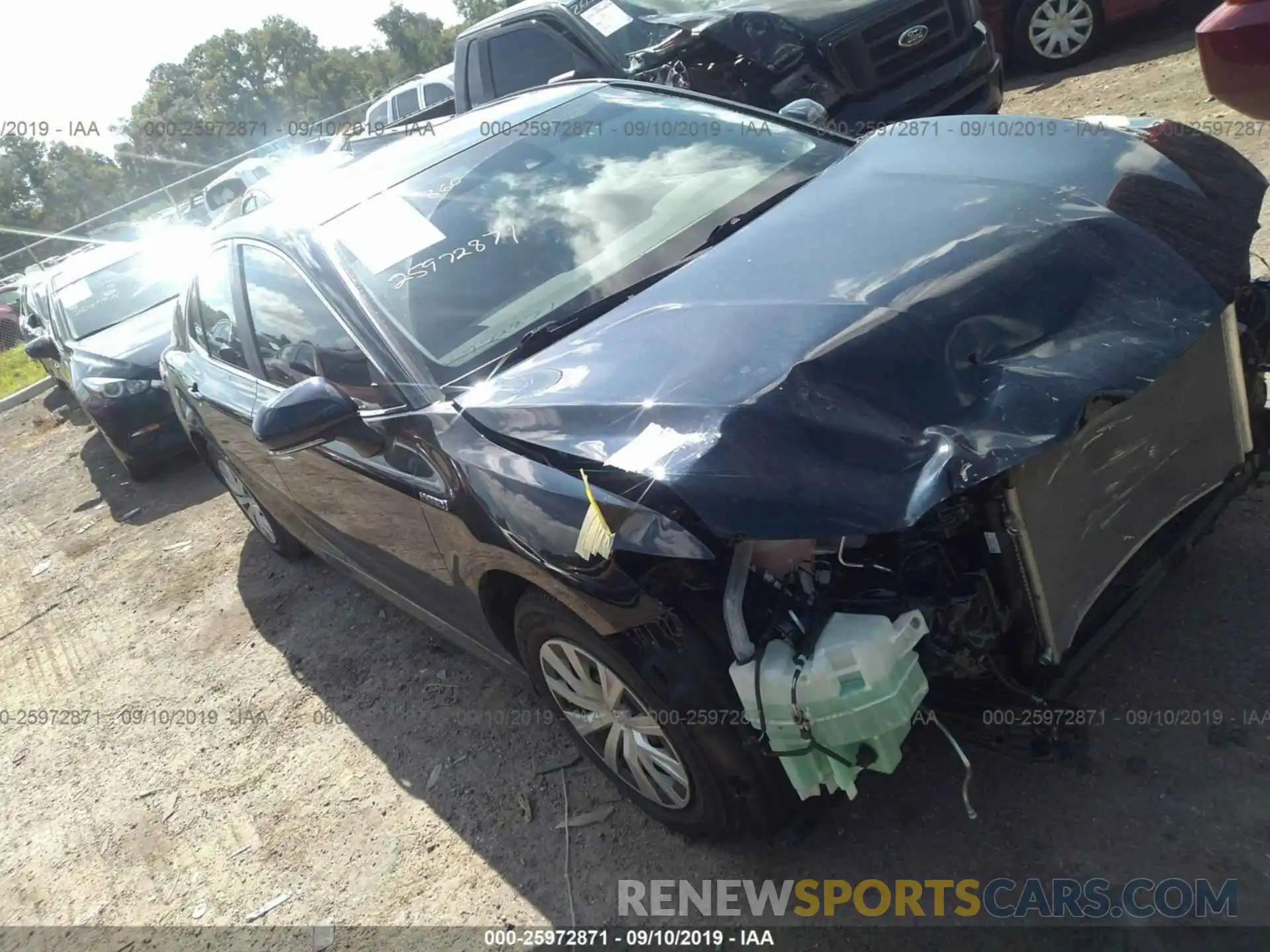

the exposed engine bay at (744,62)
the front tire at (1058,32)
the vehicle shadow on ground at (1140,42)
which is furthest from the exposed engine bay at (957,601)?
the front tire at (1058,32)

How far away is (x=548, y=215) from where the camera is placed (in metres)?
Answer: 3.25

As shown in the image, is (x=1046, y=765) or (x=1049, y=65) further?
(x=1049, y=65)

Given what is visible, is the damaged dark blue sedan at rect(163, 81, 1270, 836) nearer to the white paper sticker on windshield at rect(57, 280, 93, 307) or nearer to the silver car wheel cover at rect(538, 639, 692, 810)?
the silver car wheel cover at rect(538, 639, 692, 810)

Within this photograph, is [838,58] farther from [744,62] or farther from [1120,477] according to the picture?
[1120,477]

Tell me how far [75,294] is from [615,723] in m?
8.00

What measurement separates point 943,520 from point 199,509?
19.2ft

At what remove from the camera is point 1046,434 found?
1.97 m

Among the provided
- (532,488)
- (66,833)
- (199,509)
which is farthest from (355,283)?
(199,509)

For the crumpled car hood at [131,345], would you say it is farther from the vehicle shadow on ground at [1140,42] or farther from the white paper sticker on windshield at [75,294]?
the vehicle shadow on ground at [1140,42]

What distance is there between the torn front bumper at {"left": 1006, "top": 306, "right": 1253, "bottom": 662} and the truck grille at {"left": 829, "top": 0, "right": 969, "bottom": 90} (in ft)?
14.3

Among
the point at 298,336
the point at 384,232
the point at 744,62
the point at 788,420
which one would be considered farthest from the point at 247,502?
the point at 744,62

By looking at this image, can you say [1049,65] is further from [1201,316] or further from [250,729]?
[250,729]

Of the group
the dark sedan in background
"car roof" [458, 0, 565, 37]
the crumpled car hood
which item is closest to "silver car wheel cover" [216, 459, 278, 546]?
the dark sedan in background

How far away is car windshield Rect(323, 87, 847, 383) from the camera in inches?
116
